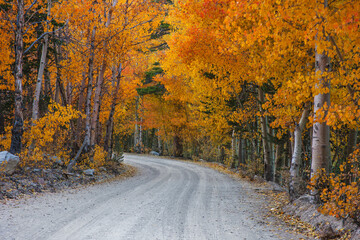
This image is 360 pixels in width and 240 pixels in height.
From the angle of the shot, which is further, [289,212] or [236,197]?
[236,197]

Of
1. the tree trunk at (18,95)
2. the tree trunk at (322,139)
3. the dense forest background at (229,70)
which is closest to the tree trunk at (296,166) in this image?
the dense forest background at (229,70)

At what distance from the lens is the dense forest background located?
5367 millimetres

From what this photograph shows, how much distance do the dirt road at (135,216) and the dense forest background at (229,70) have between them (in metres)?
1.64

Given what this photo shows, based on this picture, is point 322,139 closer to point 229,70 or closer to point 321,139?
point 321,139

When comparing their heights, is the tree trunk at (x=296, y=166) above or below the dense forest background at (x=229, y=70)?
below

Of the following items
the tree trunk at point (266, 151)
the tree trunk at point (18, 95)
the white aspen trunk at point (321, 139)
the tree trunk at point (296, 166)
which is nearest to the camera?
the white aspen trunk at point (321, 139)

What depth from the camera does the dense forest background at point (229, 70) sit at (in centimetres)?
537

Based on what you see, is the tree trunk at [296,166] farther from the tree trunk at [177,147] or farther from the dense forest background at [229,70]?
the tree trunk at [177,147]

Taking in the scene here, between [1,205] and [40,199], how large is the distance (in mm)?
1120

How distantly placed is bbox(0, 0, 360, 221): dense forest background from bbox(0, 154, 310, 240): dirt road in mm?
1641

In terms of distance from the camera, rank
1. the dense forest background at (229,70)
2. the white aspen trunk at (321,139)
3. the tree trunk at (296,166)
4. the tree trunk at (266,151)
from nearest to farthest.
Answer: the dense forest background at (229,70) → the white aspen trunk at (321,139) → the tree trunk at (296,166) → the tree trunk at (266,151)

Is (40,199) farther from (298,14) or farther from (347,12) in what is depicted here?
(347,12)

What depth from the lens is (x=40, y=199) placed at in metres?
7.54

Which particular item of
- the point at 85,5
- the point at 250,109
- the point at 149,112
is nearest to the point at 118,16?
the point at 85,5
